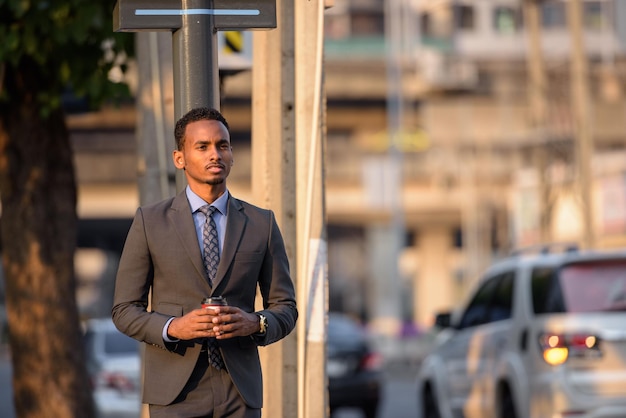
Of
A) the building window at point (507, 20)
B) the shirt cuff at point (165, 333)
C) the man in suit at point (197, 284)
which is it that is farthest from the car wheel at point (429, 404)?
the building window at point (507, 20)

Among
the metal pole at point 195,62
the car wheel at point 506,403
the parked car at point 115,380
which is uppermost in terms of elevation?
the metal pole at point 195,62

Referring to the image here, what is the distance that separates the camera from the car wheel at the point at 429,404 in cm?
1541

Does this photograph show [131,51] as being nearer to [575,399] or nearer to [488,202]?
[575,399]

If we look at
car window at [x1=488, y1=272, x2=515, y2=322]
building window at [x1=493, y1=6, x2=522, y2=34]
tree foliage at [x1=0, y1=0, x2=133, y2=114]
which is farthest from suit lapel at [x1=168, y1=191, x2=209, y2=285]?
building window at [x1=493, y1=6, x2=522, y2=34]

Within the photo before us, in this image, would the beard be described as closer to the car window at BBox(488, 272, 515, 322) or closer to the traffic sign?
the traffic sign

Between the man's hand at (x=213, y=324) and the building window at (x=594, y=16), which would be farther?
the building window at (x=594, y=16)

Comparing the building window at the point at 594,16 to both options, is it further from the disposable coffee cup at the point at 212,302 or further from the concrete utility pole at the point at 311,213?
the disposable coffee cup at the point at 212,302

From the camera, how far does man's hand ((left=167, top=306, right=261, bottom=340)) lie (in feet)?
17.8

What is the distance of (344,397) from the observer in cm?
2166

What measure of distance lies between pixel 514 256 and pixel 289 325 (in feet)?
28.3

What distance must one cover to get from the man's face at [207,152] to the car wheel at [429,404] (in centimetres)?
979

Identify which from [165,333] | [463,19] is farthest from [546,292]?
[463,19]

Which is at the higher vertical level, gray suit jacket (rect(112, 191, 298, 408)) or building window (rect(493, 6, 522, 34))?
building window (rect(493, 6, 522, 34))

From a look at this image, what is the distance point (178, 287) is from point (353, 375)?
16.2m
